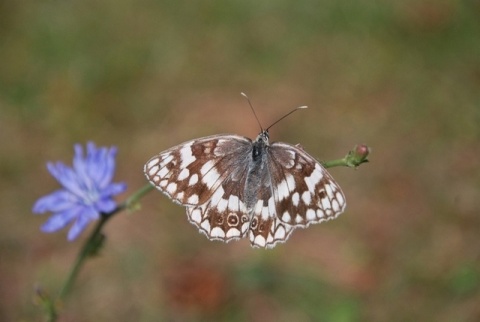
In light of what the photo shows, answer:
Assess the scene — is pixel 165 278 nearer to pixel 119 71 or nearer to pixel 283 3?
pixel 119 71

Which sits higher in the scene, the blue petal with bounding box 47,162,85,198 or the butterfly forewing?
the blue petal with bounding box 47,162,85,198

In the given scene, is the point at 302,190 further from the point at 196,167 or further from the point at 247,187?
the point at 196,167

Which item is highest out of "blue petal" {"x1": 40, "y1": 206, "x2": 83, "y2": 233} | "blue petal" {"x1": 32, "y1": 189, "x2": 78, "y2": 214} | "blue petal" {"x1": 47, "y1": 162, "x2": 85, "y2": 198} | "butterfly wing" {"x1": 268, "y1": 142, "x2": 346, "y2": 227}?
"blue petal" {"x1": 47, "y1": 162, "x2": 85, "y2": 198}

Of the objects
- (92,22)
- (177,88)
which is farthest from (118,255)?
(92,22)

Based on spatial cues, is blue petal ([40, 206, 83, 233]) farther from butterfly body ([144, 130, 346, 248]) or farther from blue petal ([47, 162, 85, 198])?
butterfly body ([144, 130, 346, 248])

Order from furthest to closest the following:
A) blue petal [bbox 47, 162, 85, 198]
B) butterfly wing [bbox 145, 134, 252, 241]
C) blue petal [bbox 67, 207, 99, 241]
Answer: blue petal [bbox 47, 162, 85, 198], blue petal [bbox 67, 207, 99, 241], butterfly wing [bbox 145, 134, 252, 241]

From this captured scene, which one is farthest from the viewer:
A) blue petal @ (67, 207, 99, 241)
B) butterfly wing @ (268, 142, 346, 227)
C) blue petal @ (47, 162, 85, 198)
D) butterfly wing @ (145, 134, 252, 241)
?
blue petal @ (47, 162, 85, 198)

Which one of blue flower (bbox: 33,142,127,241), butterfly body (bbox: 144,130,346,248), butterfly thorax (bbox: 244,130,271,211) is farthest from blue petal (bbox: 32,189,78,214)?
butterfly thorax (bbox: 244,130,271,211)
